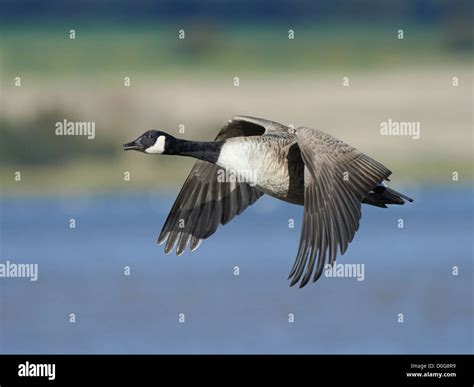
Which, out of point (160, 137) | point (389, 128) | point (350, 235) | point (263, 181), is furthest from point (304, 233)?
point (389, 128)

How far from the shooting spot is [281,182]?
222 inches

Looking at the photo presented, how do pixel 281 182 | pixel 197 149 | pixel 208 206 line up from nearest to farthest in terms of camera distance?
1. pixel 281 182
2. pixel 197 149
3. pixel 208 206

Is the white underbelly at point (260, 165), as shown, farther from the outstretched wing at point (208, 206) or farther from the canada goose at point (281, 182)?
the outstretched wing at point (208, 206)

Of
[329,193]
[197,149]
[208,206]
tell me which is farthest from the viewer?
[208,206]

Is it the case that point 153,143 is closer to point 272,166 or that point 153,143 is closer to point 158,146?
point 158,146

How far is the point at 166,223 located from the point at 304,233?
6.10ft

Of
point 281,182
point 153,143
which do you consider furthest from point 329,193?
point 153,143

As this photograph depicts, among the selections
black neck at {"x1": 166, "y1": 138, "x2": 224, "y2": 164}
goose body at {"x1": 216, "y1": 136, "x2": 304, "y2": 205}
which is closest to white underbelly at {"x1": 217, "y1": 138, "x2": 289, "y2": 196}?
goose body at {"x1": 216, "y1": 136, "x2": 304, "y2": 205}

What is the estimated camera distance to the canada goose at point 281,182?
489cm

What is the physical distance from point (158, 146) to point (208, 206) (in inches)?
27.3

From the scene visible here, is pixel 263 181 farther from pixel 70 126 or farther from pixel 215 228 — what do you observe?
pixel 70 126

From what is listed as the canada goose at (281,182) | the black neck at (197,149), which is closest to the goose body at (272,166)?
the canada goose at (281,182)

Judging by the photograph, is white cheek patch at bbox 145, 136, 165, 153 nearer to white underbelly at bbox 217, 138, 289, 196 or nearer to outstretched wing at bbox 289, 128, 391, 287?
white underbelly at bbox 217, 138, 289, 196

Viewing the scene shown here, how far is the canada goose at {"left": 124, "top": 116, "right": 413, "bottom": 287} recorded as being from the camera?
16.0 feet
